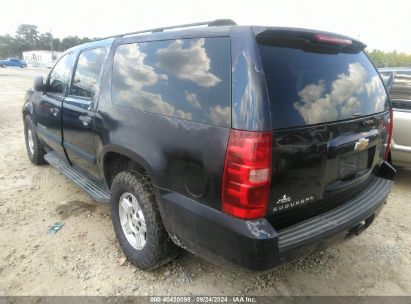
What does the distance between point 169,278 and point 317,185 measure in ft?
4.73

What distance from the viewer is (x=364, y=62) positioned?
8.79 feet

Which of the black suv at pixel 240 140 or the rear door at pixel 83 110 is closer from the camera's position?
the black suv at pixel 240 140

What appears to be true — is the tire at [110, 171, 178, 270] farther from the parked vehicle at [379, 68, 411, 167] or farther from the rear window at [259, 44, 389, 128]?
the parked vehicle at [379, 68, 411, 167]

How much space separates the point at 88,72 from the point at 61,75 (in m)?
0.90

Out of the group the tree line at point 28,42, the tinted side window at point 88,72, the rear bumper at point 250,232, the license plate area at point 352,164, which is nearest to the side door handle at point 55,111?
the tinted side window at point 88,72

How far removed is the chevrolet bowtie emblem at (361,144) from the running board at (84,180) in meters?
2.20

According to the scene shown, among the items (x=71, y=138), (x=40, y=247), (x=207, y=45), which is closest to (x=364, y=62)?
(x=207, y=45)

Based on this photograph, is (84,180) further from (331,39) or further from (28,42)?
(28,42)

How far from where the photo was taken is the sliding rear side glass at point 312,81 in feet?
6.22

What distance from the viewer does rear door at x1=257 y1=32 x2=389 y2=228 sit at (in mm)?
1901

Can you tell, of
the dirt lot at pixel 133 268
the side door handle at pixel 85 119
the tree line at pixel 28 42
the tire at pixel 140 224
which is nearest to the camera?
the tire at pixel 140 224

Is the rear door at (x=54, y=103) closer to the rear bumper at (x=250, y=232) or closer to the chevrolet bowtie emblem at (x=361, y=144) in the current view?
the rear bumper at (x=250, y=232)

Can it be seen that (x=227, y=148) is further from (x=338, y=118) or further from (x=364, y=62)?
(x=364, y=62)

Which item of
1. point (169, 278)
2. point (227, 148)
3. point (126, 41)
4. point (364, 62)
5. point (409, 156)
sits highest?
point (126, 41)
